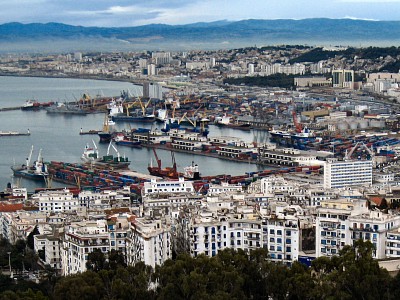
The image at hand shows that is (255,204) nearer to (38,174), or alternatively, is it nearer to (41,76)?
(38,174)

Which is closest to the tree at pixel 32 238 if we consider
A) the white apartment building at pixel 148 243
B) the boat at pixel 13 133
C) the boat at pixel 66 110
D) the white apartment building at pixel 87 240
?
the white apartment building at pixel 87 240

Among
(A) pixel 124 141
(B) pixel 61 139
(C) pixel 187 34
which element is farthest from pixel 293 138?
(C) pixel 187 34

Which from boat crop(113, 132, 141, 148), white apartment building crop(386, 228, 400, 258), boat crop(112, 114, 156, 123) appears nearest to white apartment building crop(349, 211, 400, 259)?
white apartment building crop(386, 228, 400, 258)

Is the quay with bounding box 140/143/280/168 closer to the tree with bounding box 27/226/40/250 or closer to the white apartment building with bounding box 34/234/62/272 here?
the tree with bounding box 27/226/40/250

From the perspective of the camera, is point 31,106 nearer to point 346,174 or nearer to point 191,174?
point 191,174

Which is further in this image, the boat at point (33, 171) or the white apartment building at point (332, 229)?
the boat at point (33, 171)

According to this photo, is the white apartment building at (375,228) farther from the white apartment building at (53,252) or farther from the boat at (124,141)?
the boat at (124,141)
